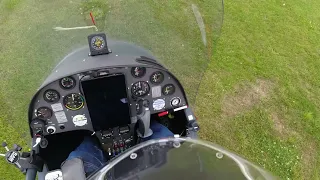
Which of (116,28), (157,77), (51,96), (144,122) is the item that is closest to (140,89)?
(157,77)

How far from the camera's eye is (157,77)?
273cm

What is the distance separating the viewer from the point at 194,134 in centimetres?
285

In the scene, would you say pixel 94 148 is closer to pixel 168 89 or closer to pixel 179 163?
pixel 168 89

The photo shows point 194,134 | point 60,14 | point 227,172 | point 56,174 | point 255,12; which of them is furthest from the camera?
point 255,12

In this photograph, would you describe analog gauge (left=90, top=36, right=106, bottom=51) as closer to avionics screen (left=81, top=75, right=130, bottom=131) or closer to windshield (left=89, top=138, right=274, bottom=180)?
avionics screen (left=81, top=75, right=130, bottom=131)

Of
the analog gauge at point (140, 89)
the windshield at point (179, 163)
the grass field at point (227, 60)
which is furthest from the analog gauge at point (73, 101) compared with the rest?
the windshield at point (179, 163)

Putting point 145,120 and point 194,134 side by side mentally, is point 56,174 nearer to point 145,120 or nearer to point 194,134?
point 145,120

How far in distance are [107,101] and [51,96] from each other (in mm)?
424

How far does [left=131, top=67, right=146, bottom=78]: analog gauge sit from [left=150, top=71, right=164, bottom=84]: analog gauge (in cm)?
9

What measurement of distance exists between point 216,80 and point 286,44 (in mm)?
1361

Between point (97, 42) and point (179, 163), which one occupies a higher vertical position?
point (97, 42)

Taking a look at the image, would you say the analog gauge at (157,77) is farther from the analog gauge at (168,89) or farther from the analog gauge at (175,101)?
the analog gauge at (175,101)

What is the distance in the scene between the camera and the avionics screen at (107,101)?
2484mm

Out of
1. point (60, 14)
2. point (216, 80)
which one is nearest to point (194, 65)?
point (60, 14)
